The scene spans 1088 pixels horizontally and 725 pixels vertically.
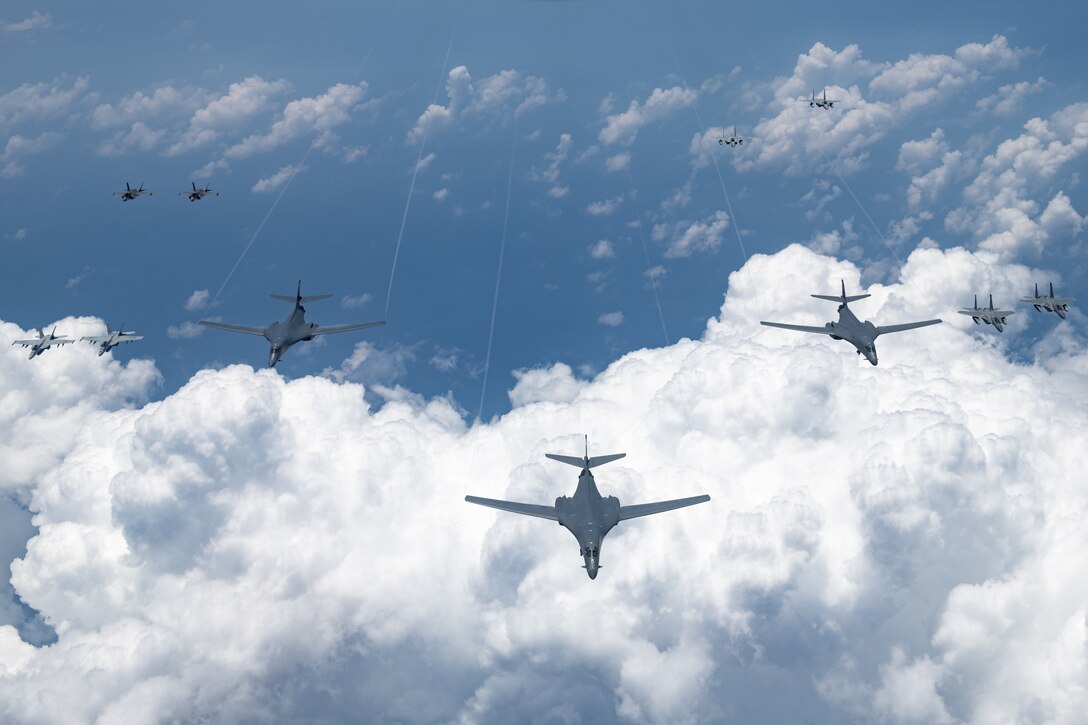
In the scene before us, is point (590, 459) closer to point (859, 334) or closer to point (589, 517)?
point (589, 517)

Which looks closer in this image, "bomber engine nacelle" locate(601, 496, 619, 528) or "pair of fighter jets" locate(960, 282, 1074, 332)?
"bomber engine nacelle" locate(601, 496, 619, 528)

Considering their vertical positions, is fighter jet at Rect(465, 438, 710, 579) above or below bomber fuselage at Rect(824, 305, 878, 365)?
below

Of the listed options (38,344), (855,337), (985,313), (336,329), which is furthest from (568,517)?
(38,344)

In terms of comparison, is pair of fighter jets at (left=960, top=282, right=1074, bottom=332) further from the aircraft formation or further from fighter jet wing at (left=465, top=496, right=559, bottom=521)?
fighter jet wing at (left=465, top=496, right=559, bottom=521)

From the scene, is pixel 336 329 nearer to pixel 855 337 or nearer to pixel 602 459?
pixel 602 459

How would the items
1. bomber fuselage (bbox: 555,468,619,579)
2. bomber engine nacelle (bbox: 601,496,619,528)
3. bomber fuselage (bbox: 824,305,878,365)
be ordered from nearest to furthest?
bomber fuselage (bbox: 555,468,619,579) < bomber engine nacelle (bbox: 601,496,619,528) < bomber fuselage (bbox: 824,305,878,365)

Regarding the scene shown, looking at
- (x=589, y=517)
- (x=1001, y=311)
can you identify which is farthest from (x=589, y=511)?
(x=1001, y=311)

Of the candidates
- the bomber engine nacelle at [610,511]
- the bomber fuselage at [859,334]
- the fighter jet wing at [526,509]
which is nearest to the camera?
the bomber engine nacelle at [610,511]

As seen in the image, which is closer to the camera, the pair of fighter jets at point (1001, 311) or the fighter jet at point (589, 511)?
the fighter jet at point (589, 511)

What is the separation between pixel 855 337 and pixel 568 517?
54422 mm

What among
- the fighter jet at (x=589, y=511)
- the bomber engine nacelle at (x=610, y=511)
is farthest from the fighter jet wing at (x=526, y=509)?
the bomber engine nacelle at (x=610, y=511)

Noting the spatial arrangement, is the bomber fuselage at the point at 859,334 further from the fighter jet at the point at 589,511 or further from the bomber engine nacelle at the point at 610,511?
the bomber engine nacelle at the point at 610,511

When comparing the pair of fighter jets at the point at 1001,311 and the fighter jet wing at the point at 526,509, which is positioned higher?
the pair of fighter jets at the point at 1001,311

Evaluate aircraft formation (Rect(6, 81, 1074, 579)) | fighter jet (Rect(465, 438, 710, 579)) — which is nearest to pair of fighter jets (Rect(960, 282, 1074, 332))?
aircraft formation (Rect(6, 81, 1074, 579))
